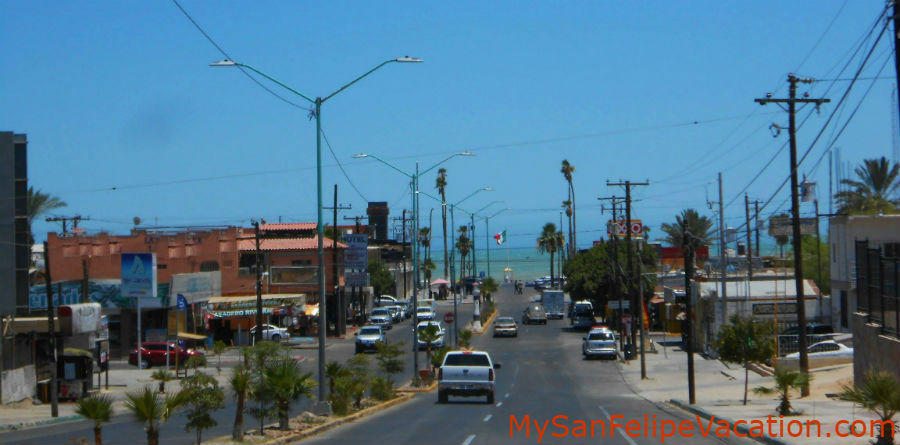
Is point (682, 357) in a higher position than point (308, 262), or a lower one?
lower

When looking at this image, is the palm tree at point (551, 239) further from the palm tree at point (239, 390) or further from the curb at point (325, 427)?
the palm tree at point (239, 390)

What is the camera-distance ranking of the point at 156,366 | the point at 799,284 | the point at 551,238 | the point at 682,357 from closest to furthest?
the point at 799,284
the point at 156,366
the point at 682,357
the point at 551,238

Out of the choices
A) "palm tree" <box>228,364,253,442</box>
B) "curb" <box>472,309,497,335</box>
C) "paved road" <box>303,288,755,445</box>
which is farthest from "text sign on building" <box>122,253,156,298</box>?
"palm tree" <box>228,364,253,442</box>

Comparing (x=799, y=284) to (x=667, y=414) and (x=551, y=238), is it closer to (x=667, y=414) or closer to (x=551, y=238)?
(x=667, y=414)

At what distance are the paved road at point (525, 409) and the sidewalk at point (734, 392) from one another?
1210mm

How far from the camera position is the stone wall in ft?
82.0

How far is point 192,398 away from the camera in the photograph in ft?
56.7

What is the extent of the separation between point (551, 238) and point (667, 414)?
10435cm

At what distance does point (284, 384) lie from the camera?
20.3m

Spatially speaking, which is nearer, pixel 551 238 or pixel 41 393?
pixel 41 393

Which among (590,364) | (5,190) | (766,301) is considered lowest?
(590,364)

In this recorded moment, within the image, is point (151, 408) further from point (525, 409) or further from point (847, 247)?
point (847, 247)

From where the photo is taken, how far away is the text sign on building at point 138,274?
57.1 m

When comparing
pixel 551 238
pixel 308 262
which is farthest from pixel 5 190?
pixel 551 238
